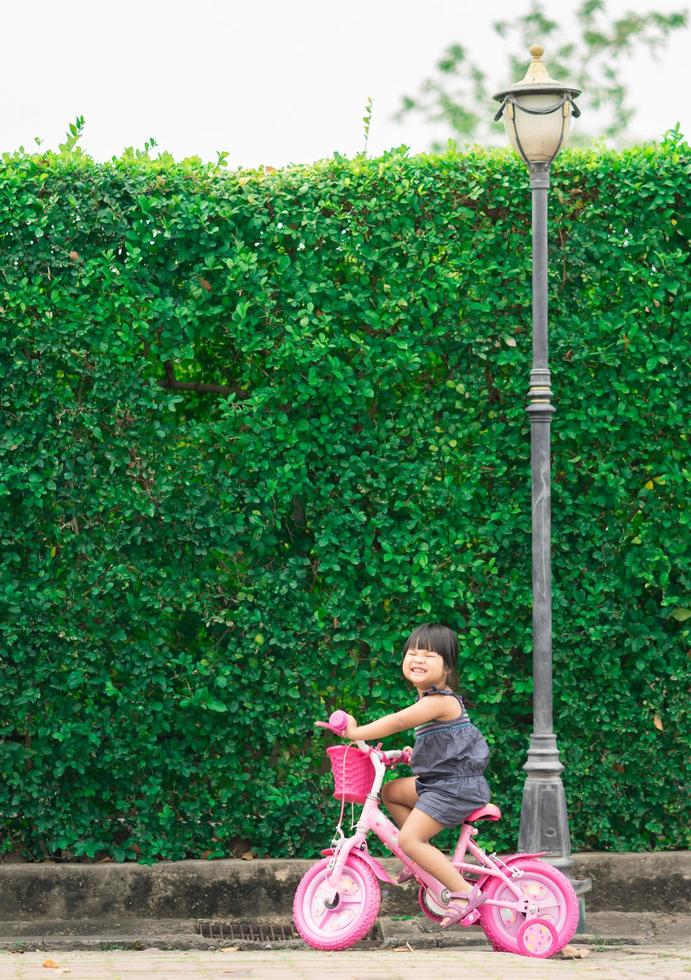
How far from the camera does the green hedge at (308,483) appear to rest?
Result: 299 inches

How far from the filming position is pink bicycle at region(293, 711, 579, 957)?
234 inches

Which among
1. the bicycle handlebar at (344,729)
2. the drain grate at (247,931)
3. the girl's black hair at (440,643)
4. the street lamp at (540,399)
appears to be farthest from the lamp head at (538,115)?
the drain grate at (247,931)

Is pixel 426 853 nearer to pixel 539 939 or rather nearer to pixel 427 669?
pixel 539 939

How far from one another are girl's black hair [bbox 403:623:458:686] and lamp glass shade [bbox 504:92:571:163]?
2645 millimetres

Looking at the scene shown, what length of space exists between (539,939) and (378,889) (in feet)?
2.58

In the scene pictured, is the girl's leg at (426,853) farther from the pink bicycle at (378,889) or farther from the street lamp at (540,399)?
the street lamp at (540,399)

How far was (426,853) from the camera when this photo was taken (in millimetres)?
6004

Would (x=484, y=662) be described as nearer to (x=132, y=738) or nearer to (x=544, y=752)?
(x=544, y=752)

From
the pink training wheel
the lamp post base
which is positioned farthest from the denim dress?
the lamp post base

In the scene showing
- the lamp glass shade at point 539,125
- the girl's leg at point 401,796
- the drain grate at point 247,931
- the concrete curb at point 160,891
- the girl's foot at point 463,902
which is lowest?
the drain grate at point 247,931

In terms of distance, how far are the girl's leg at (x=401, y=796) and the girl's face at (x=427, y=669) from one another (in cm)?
46

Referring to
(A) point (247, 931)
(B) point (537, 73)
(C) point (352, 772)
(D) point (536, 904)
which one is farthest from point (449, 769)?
(B) point (537, 73)

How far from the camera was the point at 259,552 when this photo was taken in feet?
25.2

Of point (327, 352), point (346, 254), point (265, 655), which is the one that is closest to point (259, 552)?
point (265, 655)
